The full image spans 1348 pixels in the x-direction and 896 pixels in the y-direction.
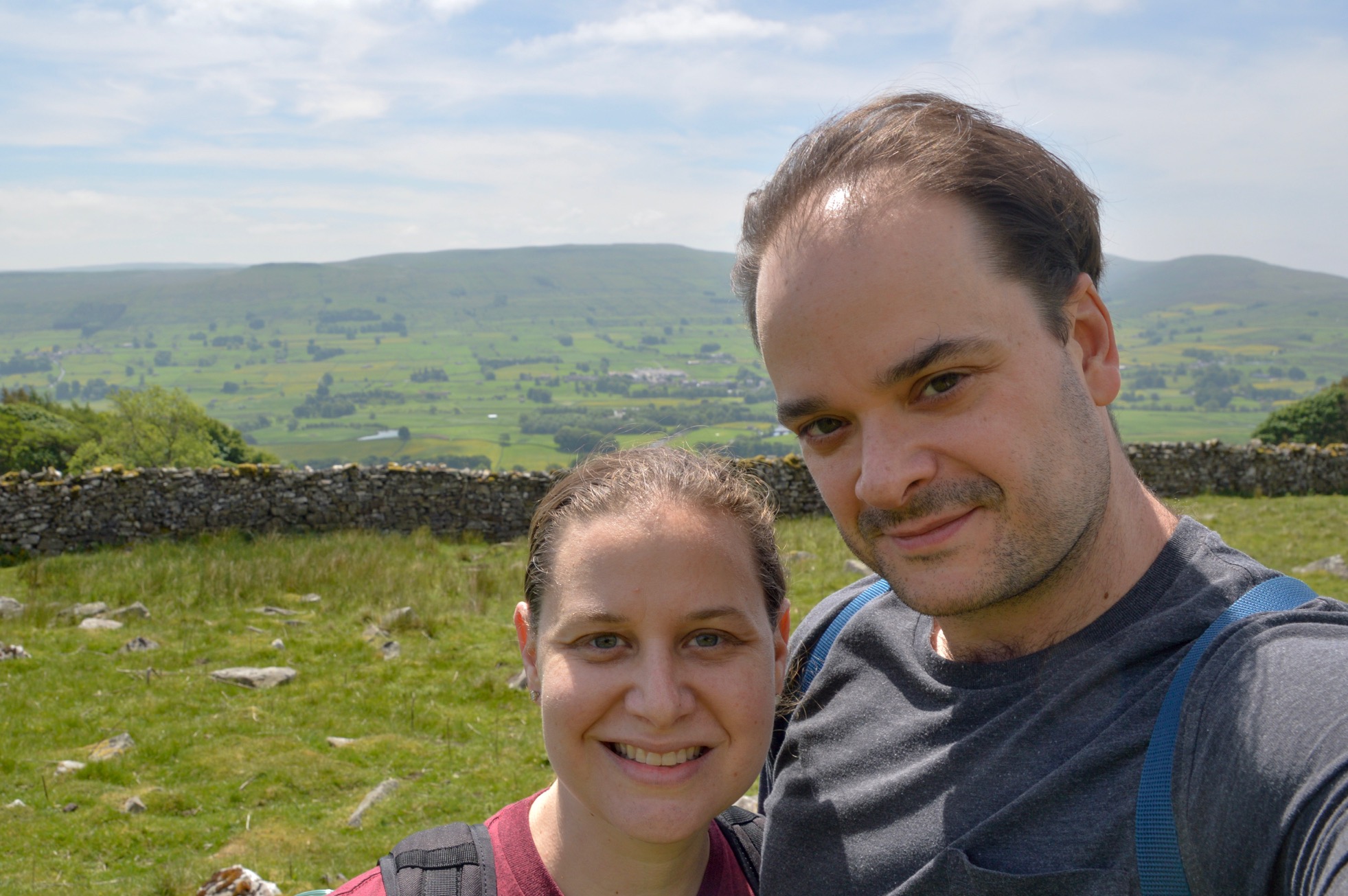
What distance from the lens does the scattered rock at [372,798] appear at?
5.94m

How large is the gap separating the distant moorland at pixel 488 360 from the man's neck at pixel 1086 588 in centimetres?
137

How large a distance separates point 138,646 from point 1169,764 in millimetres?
10143

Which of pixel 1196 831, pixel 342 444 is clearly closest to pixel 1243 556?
pixel 1196 831

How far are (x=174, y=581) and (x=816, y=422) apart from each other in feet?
39.8

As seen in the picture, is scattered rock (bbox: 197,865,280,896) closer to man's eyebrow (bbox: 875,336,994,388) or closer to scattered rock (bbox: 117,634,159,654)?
man's eyebrow (bbox: 875,336,994,388)

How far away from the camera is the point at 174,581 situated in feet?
38.3

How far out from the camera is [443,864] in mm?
1886

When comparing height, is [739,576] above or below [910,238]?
below

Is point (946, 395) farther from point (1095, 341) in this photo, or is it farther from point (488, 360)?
point (488, 360)

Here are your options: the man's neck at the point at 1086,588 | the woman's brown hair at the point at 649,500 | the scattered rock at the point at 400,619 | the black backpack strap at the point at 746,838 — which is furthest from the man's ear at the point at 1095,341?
the scattered rock at the point at 400,619

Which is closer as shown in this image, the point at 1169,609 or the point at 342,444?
the point at 1169,609

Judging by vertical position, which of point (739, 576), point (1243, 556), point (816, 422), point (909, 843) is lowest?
point (909, 843)

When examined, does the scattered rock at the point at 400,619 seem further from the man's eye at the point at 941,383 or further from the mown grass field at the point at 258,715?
the man's eye at the point at 941,383

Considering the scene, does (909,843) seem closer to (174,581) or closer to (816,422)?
(816,422)
